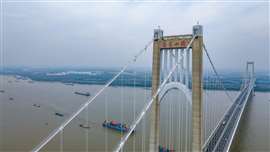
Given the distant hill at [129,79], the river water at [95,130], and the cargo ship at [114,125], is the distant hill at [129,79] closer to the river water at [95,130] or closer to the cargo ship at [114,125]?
the river water at [95,130]

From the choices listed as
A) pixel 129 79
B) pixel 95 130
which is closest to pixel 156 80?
pixel 95 130

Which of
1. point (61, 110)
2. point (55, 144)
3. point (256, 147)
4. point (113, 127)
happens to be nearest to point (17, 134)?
point (55, 144)

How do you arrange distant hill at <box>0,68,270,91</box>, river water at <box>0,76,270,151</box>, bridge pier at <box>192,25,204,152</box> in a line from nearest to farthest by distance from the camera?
1. bridge pier at <box>192,25,204,152</box>
2. river water at <box>0,76,270,151</box>
3. distant hill at <box>0,68,270,91</box>

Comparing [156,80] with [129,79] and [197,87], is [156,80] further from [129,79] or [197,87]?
[129,79]

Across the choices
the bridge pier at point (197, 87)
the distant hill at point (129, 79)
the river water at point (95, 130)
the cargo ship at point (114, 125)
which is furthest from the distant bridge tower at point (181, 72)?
the distant hill at point (129, 79)

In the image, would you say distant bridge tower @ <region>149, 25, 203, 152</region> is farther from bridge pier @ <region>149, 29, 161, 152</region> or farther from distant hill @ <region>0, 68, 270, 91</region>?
distant hill @ <region>0, 68, 270, 91</region>

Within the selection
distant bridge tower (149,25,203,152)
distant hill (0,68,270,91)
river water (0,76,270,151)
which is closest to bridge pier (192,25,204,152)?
distant bridge tower (149,25,203,152)

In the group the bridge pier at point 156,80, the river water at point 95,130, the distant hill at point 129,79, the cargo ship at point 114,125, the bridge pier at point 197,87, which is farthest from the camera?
the distant hill at point 129,79

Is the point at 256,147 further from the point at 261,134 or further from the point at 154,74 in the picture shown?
the point at 154,74

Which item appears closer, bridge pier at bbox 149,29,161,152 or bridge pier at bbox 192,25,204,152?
bridge pier at bbox 192,25,204,152
